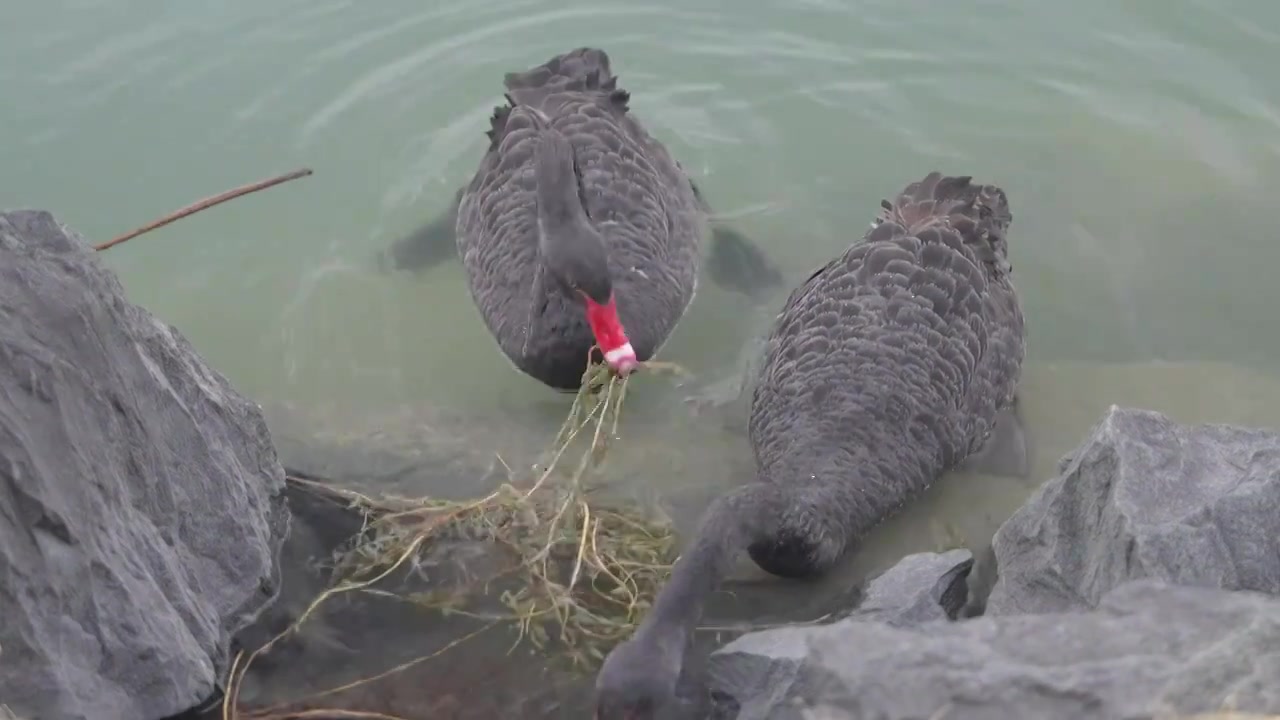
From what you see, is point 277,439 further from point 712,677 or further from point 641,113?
point 641,113

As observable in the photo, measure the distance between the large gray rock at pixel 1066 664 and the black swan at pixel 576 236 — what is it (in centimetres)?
256

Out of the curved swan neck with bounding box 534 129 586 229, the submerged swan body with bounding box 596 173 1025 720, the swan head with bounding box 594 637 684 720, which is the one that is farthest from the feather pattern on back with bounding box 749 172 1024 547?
the swan head with bounding box 594 637 684 720

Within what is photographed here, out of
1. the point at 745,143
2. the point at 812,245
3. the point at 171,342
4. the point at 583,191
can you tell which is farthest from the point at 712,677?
the point at 745,143

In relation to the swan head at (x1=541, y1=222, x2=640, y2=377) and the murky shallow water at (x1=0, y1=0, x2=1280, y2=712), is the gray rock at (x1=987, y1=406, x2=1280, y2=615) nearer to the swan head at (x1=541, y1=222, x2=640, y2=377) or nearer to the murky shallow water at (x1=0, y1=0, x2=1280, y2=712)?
the murky shallow water at (x1=0, y1=0, x2=1280, y2=712)

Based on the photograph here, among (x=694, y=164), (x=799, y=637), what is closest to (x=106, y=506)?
(x=799, y=637)

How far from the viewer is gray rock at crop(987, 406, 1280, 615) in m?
3.77

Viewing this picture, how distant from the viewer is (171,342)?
4703 mm

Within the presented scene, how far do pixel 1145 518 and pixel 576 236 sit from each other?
285 cm

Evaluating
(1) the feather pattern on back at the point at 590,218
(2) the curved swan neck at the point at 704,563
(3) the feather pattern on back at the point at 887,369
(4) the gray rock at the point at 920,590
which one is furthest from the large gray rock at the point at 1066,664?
(1) the feather pattern on back at the point at 590,218

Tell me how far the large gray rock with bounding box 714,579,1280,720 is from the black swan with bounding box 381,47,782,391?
256cm

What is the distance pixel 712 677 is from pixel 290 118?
6.07 metres

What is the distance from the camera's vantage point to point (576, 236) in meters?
5.80

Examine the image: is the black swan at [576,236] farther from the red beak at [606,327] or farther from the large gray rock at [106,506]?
the large gray rock at [106,506]

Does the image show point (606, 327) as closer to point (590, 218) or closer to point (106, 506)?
point (590, 218)
